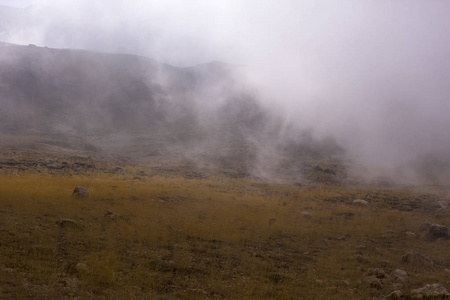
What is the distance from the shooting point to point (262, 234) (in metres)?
12.1

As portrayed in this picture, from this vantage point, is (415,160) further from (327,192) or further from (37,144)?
(37,144)

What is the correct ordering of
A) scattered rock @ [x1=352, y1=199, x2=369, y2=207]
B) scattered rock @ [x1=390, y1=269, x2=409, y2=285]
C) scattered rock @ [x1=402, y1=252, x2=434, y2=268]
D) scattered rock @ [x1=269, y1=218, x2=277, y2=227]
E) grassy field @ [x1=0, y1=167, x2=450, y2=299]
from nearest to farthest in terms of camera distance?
grassy field @ [x1=0, y1=167, x2=450, y2=299] < scattered rock @ [x1=390, y1=269, x2=409, y2=285] < scattered rock @ [x1=402, y1=252, x2=434, y2=268] < scattered rock @ [x1=269, y1=218, x2=277, y2=227] < scattered rock @ [x1=352, y1=199, x2=369, y2=207]

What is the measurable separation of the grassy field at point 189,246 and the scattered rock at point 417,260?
0.18m

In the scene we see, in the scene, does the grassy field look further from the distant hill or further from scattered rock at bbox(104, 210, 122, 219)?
the distant hill

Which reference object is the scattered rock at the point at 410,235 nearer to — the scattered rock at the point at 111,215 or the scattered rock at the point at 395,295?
the scattered rock at the point at 395,295

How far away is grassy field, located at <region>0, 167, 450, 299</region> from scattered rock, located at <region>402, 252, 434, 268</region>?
0.18 m

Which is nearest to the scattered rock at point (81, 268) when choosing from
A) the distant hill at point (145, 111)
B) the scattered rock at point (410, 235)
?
the scattered rock at point (410, 235)

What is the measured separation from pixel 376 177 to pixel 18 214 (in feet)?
115

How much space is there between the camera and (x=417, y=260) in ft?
31.8

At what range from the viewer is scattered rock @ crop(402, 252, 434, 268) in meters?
9.51

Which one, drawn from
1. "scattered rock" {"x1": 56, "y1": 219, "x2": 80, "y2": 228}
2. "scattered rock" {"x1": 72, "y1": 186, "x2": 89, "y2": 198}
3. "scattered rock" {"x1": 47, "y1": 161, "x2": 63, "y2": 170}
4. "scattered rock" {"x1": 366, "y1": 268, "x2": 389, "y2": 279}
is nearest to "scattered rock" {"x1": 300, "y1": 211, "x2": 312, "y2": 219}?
"scattered rock" {"x1": 366, "y1": 268, "x2": 389, "y2": 279}

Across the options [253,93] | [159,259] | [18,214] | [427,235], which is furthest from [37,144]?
[253,93]

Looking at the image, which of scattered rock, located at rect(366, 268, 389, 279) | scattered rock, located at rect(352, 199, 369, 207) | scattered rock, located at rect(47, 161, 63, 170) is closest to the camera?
scattered rock, located at rect(366, 268, 389, 279)

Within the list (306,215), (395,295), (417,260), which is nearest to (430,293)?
(395,295)
